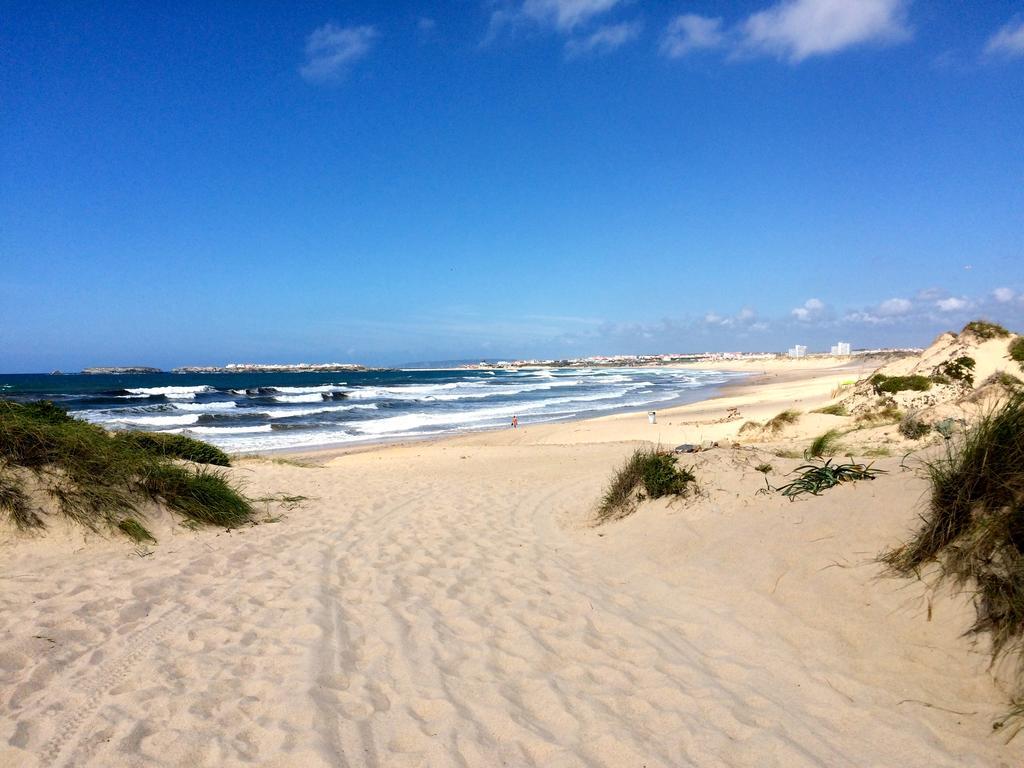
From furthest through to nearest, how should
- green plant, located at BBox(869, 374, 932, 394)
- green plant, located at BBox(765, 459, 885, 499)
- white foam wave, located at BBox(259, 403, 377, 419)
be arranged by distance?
white foam wave, located at BBox(259, 403, 377, 419), green plant, located at BBox(869, 374, 932, 394), green plant, located at BBox(765, 459, 885, 499)

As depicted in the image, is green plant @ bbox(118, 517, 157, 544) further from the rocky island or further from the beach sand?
the rocky island

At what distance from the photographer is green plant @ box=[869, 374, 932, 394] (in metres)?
11.4

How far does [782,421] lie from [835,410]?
1.42m

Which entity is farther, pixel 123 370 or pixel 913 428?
pixel 123 370

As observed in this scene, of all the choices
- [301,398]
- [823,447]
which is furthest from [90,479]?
[301,398]

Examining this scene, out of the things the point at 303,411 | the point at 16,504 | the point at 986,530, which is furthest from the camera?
the point at 303,411

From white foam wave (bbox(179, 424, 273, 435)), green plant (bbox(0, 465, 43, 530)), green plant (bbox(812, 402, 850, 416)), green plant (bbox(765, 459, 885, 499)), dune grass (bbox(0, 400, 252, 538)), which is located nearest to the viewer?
green plant (bbox(765, 459, 885, 499))

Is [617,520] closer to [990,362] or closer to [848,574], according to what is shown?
[848,574]

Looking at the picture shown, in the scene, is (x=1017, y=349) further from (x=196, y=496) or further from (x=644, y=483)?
(x=196, y=496)

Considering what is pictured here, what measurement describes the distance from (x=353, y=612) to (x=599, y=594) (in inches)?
78.2

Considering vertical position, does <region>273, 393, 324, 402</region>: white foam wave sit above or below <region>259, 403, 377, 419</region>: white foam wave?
above

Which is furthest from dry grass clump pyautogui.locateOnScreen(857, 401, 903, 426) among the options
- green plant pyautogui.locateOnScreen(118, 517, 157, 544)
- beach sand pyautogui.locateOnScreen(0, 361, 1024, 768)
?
green plant pyautogui.locateOnScreen(118, 517, 157, 544)

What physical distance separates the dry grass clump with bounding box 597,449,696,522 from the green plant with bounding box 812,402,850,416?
25.1 ft

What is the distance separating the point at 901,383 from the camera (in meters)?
11.7
